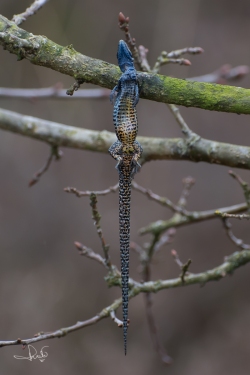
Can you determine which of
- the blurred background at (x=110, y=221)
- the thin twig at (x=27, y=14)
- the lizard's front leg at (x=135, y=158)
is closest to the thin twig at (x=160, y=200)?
the thin twig at (x=27, y=14)

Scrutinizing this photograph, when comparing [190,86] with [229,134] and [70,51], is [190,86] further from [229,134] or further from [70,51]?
[229,134]

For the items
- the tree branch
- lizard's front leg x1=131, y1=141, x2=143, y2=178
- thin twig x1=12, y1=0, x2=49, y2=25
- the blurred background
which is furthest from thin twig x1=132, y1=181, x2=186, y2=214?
the blurred background

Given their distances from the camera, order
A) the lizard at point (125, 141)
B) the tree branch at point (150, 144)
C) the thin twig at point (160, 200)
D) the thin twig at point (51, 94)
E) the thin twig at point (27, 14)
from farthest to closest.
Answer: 1. the thin twig at point (51, 94)
2. the thin twig at point (160, 200)
3. the tree branch at point (150, 144)
4. the thin twig at point (27, 14)
5. the lizard at point (125, 141)

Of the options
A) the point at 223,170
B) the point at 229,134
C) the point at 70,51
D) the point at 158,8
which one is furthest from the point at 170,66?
the point at 70,51

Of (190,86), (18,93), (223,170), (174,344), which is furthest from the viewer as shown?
(223,170)

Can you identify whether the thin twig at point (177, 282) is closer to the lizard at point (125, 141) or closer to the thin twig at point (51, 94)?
the lizard at point (125, 141)

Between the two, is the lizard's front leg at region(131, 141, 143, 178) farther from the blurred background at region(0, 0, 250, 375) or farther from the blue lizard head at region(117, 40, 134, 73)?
the blurred background at region(0, 0, 250, 375)
